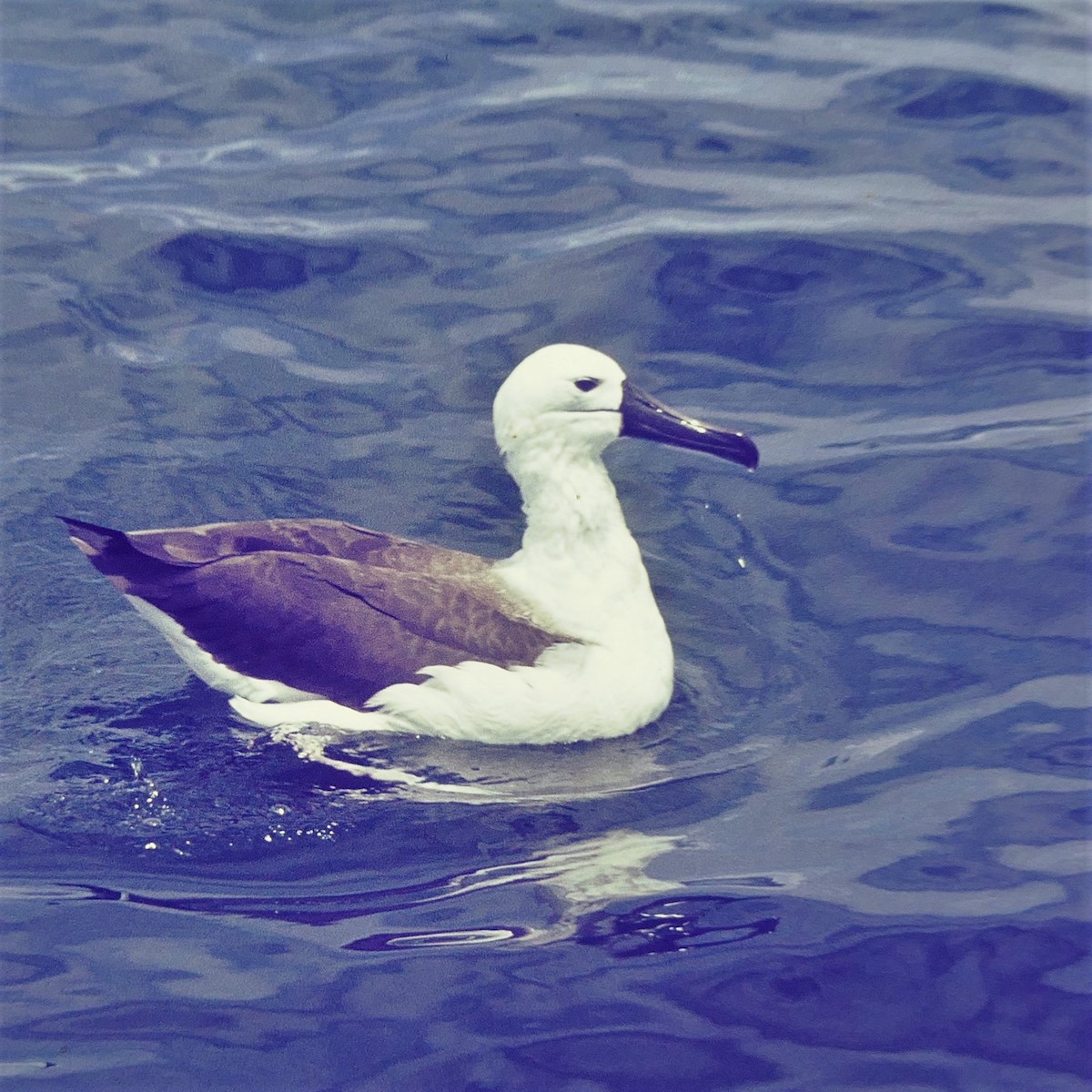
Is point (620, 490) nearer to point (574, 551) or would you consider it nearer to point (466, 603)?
point (574, 551)

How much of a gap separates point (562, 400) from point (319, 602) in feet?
3.97

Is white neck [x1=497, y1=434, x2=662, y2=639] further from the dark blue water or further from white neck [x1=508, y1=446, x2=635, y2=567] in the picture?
the dark blue water

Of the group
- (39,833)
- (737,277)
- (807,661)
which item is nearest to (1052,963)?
(807,661)

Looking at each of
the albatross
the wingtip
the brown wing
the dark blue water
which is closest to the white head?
the albatross

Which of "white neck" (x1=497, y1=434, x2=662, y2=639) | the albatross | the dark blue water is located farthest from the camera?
"white neck" (x1=497, y1=434, x2=662, y2=639)

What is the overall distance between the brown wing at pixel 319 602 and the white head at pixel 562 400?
62cm

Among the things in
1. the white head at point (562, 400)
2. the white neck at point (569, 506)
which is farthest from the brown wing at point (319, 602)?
the white head at point (562, 400)

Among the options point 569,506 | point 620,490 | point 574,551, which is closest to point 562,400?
point 569,506

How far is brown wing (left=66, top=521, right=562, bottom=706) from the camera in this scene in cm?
687

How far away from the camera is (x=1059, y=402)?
29.9ft

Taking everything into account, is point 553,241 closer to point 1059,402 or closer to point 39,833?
point 1059,402

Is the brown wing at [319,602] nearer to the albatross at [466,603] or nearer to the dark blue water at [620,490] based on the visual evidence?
the albatross at [466,603]

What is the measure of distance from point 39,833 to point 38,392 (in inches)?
Answer: 142

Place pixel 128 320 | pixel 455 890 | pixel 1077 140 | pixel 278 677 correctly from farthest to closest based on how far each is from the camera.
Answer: pixel 1077 140
pixel 128 320
pixel 278 677
pixel 455 890
